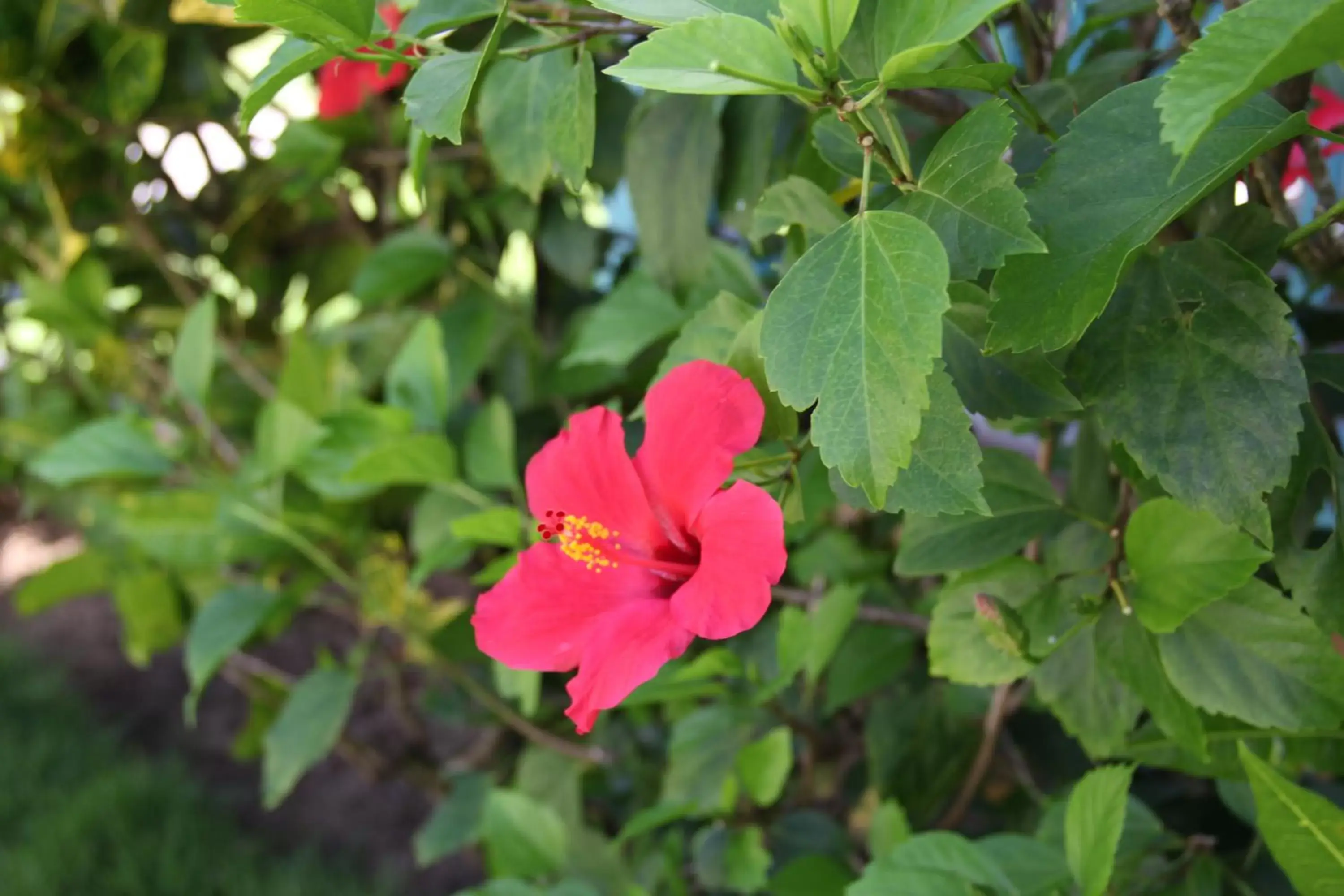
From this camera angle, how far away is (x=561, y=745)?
1300mm

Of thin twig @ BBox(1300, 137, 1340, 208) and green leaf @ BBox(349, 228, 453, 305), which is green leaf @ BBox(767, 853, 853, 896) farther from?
green leaf @ BBox(349, 228, 453, 305)

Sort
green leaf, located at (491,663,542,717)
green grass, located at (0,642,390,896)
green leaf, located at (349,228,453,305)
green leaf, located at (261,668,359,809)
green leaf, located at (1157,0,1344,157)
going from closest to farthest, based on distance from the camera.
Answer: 1. green leaf, located at (1157,0,1344,157)
2. green leaf, located at (491,663,542,717)
3. green leaf, located at (261,668,359,809)
4. green leaf, located at (349,228,453,305)
5. green grass, located at (0,642,390,896)

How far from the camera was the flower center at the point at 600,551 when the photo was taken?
58 cm

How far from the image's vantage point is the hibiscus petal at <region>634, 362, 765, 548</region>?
508 millimetres

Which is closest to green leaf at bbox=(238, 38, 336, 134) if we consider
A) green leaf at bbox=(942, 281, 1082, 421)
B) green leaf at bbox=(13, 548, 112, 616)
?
green leaf at bbox=(942, 281, 1082, 421)

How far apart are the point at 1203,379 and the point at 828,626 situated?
39 cm

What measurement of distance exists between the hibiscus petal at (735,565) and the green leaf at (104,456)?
36.2 inches

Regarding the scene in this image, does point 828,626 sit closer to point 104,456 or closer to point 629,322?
point 629,322

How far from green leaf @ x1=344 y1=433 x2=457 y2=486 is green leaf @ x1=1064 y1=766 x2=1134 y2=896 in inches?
23.6

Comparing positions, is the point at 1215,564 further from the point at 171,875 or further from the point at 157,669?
the point at 157,669

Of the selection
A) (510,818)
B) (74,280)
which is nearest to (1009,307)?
(510,818)

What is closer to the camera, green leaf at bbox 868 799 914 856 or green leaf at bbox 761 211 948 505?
green leaf at bbox 761 211 948 505

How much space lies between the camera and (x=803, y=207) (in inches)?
23.1

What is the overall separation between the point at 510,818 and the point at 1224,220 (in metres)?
0.77
